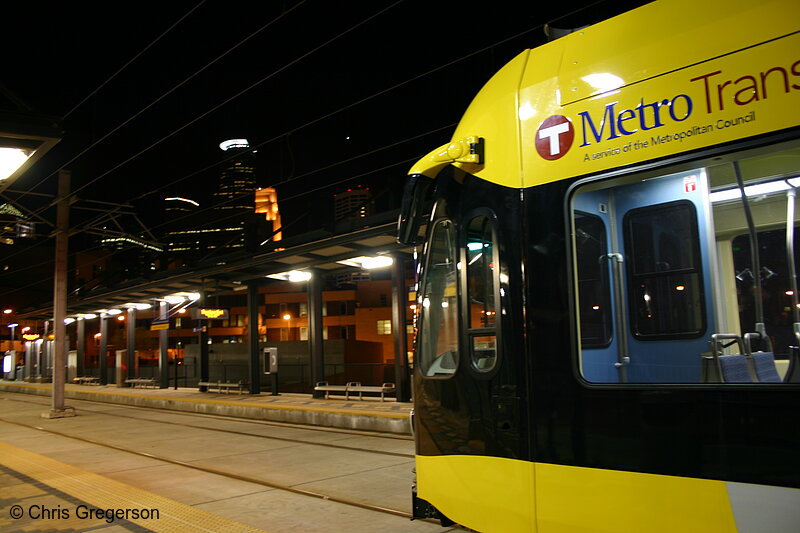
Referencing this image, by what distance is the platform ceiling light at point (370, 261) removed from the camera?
1650cm

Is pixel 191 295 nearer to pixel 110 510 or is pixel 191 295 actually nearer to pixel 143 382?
pixel 143 382

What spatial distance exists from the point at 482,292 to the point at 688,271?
3.71 feet

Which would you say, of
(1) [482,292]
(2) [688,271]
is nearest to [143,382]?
(1) [482,292]

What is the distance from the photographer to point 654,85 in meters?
3.02

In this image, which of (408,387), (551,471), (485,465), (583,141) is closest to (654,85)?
(583,141)

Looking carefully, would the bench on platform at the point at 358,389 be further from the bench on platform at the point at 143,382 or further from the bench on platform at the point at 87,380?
the bench on platform at the point at 87,380

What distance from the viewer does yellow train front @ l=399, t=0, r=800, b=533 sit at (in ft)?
8.82

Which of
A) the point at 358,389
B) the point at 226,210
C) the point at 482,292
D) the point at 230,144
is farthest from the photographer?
the point at 230,144

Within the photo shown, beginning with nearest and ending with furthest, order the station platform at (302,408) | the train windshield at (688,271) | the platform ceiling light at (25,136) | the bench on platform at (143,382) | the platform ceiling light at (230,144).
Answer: the train windshield at (688,271)
the platform ceiling light at (25,136)
the station platform at (302,408)
the bench on platform at (143,382)
the platform ceiling light at (230,144)

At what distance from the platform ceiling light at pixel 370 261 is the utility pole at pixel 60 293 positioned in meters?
8.28

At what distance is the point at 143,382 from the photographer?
95.5ft

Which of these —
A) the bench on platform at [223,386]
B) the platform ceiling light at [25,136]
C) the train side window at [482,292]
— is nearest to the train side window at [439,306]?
the train side window at [482,292]

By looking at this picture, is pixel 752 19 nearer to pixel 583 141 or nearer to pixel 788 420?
pixel 583 141

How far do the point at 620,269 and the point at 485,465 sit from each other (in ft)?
4.42
